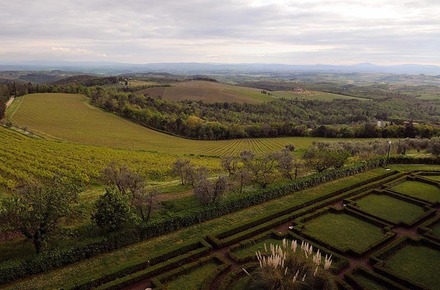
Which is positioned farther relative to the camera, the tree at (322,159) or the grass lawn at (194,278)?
the tree at (322,159)

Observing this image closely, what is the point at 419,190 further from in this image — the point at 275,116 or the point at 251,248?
the point at 275,116

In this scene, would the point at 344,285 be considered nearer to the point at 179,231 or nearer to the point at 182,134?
the point at 179,231

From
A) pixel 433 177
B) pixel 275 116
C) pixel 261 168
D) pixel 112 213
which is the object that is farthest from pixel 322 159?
pixel 275 116

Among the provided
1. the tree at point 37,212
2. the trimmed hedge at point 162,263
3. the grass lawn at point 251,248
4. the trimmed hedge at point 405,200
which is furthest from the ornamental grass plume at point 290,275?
the tree at point 37,212

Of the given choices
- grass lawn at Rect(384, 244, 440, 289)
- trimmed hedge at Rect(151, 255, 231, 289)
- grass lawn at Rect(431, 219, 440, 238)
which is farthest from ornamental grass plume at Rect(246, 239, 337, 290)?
grass lawn at Rect(431, 219, 440, 238)

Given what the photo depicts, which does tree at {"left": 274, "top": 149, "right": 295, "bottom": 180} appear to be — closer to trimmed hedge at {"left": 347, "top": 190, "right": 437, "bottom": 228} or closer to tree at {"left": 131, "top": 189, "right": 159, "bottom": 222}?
trimmed hedge at {"left": 347, "top": 190, "right": 437, "bottom": 228}

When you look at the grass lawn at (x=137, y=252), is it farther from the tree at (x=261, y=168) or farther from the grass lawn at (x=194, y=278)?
the tree at (x=261, y=168)

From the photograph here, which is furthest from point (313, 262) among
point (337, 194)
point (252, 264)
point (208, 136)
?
point (208, 136)
